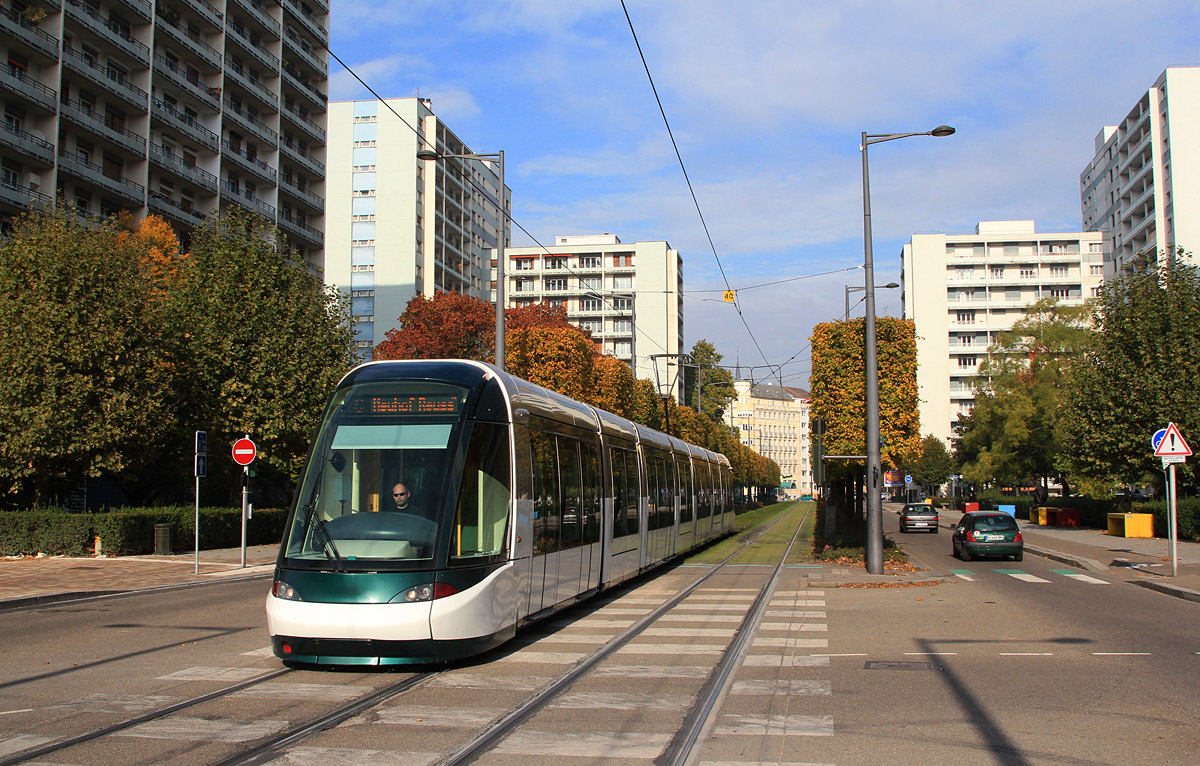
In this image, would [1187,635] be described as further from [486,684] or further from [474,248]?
[474,248]

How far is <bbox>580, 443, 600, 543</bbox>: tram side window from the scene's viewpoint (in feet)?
45.6

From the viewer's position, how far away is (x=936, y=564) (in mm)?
25766

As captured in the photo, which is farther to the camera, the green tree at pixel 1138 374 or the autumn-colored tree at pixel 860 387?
the green tree at pixel 1138 374

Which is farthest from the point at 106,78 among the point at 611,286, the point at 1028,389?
the point at 611,286

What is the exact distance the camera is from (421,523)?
919 centimetres

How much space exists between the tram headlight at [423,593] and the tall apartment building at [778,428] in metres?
147

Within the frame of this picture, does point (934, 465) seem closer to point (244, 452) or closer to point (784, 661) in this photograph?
point (244, 452)

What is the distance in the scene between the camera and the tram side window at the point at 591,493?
45.6 ft

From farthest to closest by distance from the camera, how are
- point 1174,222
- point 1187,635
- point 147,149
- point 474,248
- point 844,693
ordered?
point 474,248 → point 1174,222 → point 147,149 → point 1187,635 → point 844,693

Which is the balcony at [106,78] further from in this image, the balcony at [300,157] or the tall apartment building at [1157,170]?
the tall apartment building at [1157,170]

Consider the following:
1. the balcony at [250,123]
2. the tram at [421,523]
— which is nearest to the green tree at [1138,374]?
the tram at [421,523]

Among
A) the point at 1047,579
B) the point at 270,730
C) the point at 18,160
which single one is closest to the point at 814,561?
the point at 1047,579

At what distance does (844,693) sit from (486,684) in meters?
3.00

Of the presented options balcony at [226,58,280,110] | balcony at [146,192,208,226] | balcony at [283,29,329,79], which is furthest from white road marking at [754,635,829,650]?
balcony at [283,29,329,79]
